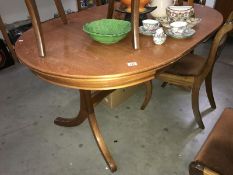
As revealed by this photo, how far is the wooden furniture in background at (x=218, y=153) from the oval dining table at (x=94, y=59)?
38 cm

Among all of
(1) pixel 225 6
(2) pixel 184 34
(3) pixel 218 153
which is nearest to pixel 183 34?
(2) pixel 184 34

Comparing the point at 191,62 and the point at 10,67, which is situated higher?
the point at 191,62

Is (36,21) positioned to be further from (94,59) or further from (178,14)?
(178,14)

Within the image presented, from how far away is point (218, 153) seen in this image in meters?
0.98

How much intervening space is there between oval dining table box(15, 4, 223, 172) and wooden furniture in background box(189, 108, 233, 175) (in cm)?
38

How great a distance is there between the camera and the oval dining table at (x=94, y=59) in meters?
0.98

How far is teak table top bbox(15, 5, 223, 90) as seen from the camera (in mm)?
979

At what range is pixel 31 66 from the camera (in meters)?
1.03

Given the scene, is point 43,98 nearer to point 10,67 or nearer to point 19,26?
point 10,67

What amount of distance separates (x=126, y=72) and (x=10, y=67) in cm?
206

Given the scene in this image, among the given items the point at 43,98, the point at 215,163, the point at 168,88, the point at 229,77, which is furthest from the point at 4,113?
the point at 229,77

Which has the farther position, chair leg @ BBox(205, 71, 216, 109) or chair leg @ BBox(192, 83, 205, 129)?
chair leg @ BBox(205, 71, 216, 109)

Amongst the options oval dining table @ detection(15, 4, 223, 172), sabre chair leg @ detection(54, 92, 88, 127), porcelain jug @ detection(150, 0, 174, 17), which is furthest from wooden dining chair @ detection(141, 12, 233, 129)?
sabre chair leg @ detection(54, 92, 88, 127)

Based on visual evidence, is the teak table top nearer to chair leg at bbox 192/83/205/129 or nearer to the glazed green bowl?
the glazed green bowl
